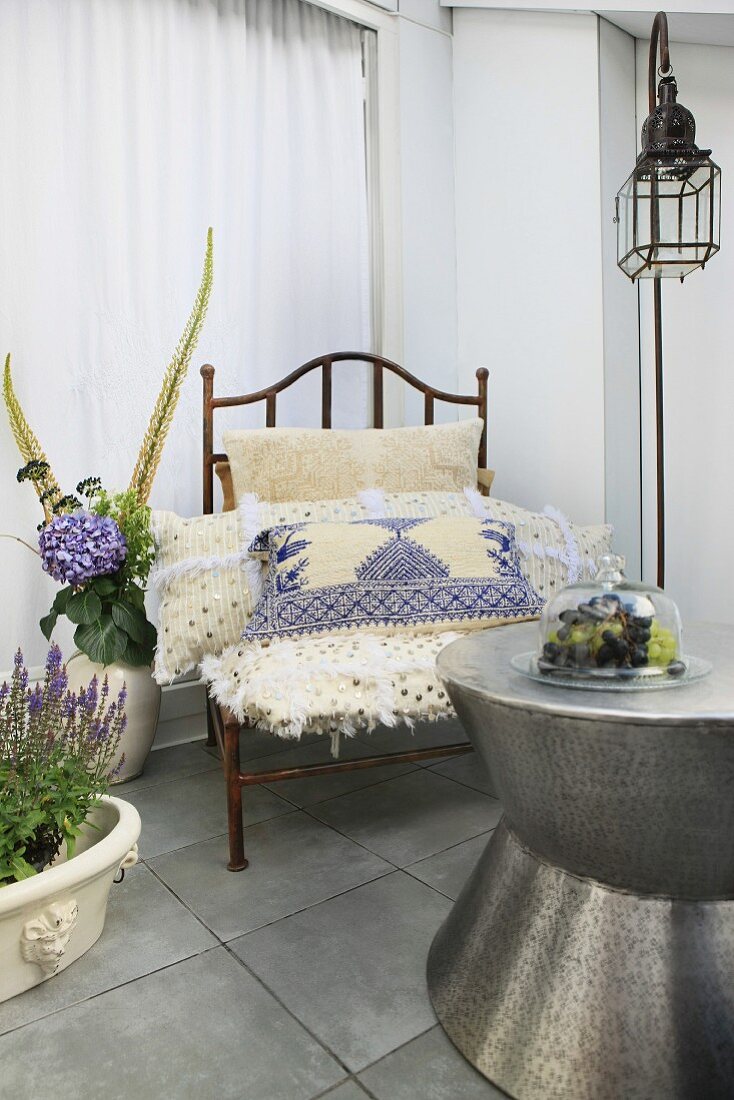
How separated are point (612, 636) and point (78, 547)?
1.39m

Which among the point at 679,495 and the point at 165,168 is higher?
the point at 165,168

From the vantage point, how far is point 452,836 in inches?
70.9

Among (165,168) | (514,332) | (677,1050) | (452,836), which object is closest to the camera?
(677,1050)

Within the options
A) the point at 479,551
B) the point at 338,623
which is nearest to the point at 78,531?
the point at 338,623

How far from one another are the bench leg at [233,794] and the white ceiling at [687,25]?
2.44m

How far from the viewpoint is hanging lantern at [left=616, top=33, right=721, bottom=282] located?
2008 millimetres

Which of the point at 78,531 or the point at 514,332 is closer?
the point at 78,531

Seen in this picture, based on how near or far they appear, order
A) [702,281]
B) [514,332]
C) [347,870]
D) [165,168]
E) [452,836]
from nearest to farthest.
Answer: [347,870]
[452,836]
[165,168]
[702,281]
[514,332]

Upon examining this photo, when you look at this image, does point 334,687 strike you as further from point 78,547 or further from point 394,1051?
point 78,547

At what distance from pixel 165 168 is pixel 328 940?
2197 mm

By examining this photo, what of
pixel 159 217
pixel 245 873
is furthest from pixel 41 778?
pixel 159 217

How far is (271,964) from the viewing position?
135 centimetres

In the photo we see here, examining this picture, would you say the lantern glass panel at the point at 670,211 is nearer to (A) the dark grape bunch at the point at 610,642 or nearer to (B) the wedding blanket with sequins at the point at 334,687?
(B) the wedding blanket with sequins at the point at 334,687

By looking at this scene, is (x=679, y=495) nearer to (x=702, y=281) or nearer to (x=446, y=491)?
(x=702, y=281)
